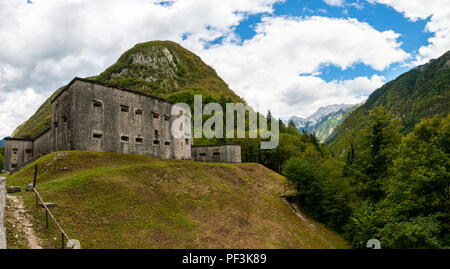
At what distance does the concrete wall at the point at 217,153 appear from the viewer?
48906 mm

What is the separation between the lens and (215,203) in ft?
83.1

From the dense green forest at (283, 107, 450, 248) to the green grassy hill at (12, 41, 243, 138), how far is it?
10079cm

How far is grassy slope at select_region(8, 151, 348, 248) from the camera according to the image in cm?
1571

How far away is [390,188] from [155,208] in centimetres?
1919

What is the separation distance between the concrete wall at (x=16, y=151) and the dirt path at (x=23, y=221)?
3841 cm

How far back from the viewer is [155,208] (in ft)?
67.5

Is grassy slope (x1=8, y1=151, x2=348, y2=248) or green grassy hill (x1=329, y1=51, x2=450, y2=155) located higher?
green grassy hill (x1=329, y1=51, x2=450, y2=155)

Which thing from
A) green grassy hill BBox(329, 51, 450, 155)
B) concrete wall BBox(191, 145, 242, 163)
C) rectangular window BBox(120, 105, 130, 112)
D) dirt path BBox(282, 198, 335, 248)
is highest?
green grassy hill BBox(329, 51, 450, 155)

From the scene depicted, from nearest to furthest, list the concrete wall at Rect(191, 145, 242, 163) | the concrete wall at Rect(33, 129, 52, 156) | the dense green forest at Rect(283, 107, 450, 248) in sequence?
the dense green forest at Rect(283, 107, 450, 248), the concrete wall at Rect(33, 129, 52, 156), the concrete wall at Rect(191, 145, 242, 163)

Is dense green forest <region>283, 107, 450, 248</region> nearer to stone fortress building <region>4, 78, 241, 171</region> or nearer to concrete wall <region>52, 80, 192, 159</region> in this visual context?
stone fortress building <region>4, 78, 241, 171</region>

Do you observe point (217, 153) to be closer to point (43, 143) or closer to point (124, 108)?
point (124, 108)

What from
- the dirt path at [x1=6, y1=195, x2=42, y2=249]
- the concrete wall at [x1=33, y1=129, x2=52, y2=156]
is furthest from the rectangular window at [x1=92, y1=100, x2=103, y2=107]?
the dirt path at [x1=6, y1=195, x2=42, y2=249]
